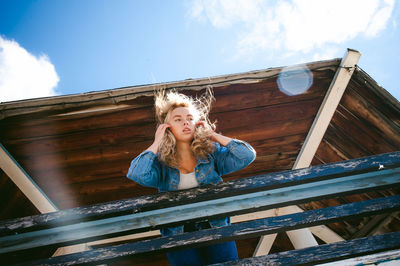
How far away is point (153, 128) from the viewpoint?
8.32 ft

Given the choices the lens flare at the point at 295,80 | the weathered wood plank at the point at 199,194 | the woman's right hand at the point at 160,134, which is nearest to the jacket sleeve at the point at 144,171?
the woman's right hand at the point at 160,134

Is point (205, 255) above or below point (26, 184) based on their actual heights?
below

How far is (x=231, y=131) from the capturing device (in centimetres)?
270

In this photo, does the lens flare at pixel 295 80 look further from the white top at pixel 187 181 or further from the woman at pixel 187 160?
the white top at pixel 187 181

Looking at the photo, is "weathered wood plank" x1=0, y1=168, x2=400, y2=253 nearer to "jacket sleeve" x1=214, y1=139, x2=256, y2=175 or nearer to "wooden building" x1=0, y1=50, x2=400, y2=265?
"jacket sleeve" x1=214, y1=139, x2=256, y2=175

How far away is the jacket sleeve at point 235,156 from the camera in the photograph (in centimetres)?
173

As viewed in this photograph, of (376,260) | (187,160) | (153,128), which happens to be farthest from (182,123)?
(376,260)

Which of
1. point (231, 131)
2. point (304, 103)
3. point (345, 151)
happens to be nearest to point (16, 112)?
point (231, 131)

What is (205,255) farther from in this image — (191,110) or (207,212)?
(191,110)

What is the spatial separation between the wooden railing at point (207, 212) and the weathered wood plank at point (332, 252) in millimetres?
121

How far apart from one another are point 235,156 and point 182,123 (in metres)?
0.53

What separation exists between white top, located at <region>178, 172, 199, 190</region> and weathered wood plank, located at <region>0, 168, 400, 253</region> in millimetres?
395

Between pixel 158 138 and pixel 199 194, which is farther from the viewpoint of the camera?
pixel 158 138

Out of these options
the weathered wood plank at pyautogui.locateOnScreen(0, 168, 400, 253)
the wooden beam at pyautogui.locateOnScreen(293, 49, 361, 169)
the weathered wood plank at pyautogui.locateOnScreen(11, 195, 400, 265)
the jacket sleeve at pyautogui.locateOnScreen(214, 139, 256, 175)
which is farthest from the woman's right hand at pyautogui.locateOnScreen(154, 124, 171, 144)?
the wooden beam at pyautogui.locateOnScreen(293, 49, 361, 169)
